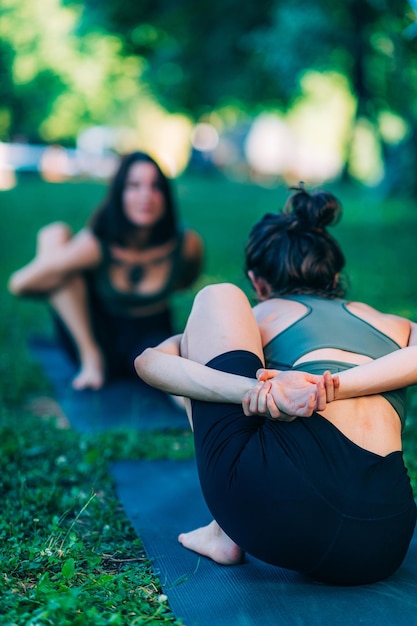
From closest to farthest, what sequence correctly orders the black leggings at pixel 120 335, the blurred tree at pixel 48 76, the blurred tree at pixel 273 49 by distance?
the black leggings at pixel 120 335 < the blurred tree at pixel 273 49 < the blurred tree at pixel 48 76

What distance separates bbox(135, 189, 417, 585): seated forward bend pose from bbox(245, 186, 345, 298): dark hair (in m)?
0.08

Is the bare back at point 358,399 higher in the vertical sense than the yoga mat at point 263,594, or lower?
higher

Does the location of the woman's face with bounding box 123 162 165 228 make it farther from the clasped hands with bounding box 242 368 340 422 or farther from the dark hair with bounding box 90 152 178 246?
the clasped hands with bounding box 242 368 340 422

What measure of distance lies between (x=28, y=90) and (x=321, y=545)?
1430 inches

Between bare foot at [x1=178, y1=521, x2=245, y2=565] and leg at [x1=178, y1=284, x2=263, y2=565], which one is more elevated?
leg at [x1=178, y1=284, x2=263, y2=565]

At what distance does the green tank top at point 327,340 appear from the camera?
2.54 metres

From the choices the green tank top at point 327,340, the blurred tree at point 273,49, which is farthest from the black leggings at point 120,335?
the blurred tree at point 273,49

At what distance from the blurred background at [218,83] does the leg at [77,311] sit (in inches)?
195

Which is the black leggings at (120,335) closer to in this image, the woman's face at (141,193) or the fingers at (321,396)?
the woman's face at (141,193)

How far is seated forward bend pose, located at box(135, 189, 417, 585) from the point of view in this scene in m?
2.39

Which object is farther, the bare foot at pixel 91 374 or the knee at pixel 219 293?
the bare foot at pixel 91 374

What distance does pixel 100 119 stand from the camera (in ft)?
153

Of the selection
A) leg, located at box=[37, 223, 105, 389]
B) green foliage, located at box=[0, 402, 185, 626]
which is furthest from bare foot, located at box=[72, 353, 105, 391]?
green foliage, located at box=[0, 402, 185, 626]

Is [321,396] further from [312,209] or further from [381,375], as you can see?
[312,209]
